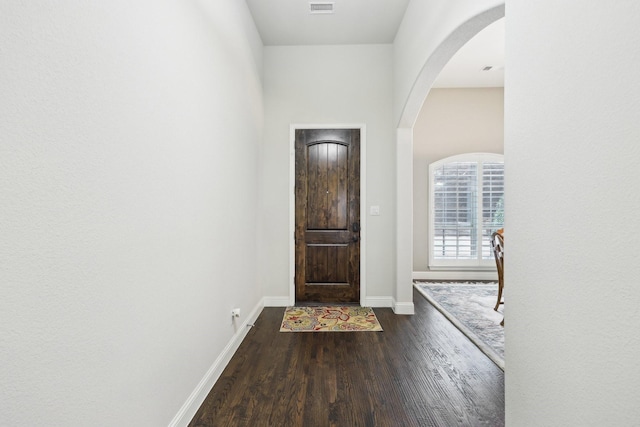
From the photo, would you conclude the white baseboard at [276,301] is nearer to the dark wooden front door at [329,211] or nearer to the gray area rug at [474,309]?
the dark wooden front door at [329,211]

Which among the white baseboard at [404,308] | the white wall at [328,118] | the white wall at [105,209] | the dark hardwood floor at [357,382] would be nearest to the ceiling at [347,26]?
the white wall at [328,118]

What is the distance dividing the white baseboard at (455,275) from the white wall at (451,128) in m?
1.01

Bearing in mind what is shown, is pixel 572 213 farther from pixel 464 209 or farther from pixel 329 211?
pixel 464 209

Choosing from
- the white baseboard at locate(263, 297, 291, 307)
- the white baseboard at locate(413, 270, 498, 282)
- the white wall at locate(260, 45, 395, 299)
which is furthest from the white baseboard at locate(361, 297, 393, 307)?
the white baseboard at locate(413, 270, 498, 282)

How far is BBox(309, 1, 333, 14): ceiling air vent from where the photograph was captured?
324 cm

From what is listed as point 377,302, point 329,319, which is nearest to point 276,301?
point 329,319

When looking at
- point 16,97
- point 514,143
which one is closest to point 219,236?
point 16,97

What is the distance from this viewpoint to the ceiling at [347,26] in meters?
3.29

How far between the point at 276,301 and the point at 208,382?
6.47 ft

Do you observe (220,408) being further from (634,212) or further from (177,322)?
(634,212)

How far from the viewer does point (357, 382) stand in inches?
89.1

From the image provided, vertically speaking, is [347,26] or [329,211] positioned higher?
[347,26]

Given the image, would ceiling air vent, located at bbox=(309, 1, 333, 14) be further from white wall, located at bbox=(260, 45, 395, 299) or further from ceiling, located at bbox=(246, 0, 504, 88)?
white wall, located at bbox=(260, 45, 395, 299)

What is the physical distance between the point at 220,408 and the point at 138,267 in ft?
3.64
